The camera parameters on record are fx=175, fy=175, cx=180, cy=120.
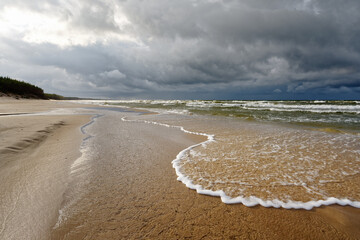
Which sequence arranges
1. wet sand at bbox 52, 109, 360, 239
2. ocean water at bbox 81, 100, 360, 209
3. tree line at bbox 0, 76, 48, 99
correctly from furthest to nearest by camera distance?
tree line at bbox 0, 76, 48, 99 < ocean water at bbox 81, 100, 360, 209 < wet sand at bbox 52, 109, 360, 239

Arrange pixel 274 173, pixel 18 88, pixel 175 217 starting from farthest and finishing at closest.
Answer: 1. pixel 18 88
2. pixel 274 173
3. pixel 175 217

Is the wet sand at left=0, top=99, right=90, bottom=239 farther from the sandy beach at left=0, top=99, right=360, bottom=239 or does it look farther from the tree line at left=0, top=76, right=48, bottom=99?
the tree line at left=0, top=76, right=48, bottom=99

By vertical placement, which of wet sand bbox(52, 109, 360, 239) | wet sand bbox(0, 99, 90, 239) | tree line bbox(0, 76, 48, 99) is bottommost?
wet sand bbox(52, 109, 360, 239)

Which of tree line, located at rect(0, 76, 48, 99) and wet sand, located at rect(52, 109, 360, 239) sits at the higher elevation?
tree line, located at rect(0, 76, 48, 99)

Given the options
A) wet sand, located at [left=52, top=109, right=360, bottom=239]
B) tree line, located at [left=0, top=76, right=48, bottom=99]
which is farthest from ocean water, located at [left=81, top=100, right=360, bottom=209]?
tree line, located at [left=0, top=76, right=48, bottom=99]

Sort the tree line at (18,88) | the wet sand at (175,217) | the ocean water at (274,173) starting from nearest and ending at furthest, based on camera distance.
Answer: the wet sand at (175,217)
the ocean water at (274,173)
the tree line at (18,88)

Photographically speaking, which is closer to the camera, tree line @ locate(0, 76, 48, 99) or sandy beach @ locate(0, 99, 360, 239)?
sandy beach @ locate(0, 99, 360, 239)

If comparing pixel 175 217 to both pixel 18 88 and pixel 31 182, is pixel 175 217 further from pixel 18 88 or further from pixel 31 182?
pixel 18 88

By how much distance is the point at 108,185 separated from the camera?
2926mm

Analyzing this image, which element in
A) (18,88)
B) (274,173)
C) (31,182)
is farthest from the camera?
(18,88)

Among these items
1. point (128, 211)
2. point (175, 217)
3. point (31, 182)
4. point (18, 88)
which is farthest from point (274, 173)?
point (18, 88)

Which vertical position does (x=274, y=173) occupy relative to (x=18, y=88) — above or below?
below

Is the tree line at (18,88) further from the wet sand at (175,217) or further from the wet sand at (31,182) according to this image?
the wet sand at (175,217)

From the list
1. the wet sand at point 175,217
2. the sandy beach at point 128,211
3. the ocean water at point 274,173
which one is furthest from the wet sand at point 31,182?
the ocean water at point 274,173
